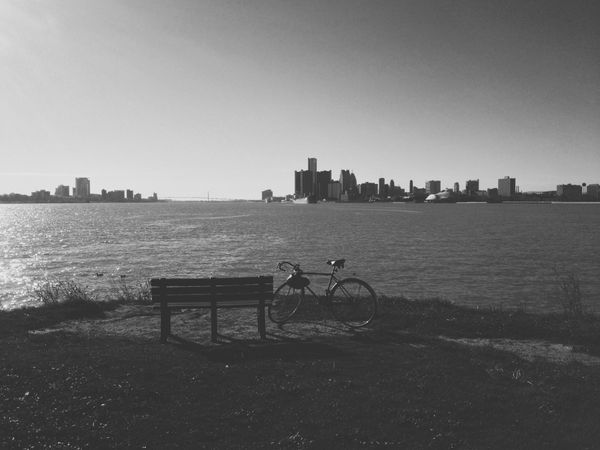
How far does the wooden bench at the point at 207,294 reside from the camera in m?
10.1

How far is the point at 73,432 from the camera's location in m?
5.84

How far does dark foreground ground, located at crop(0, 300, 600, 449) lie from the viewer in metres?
5.77

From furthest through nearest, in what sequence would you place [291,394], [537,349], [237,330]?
[237,330] → [537,349] → [291,394]

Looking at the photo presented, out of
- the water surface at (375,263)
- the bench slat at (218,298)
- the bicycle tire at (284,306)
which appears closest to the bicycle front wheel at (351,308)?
the bicycle tire at (284,306)

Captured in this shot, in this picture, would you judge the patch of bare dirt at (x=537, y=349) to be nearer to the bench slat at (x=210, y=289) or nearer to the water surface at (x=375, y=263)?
the bench slat at (x=210, y=289)

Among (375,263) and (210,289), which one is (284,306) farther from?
(375,263)

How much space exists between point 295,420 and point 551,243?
59515mm

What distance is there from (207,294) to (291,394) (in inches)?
150

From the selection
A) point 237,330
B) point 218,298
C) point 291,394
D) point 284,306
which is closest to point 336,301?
point 284,306

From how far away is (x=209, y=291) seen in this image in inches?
400

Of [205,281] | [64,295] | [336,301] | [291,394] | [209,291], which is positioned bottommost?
[64,295]

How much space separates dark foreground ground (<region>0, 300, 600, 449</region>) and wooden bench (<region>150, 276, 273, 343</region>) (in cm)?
82

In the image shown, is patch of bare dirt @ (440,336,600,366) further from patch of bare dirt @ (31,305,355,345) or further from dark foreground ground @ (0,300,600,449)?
patch of bare dirt @ (31,305,355,345)

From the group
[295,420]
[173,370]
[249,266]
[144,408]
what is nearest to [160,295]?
[173,370]
